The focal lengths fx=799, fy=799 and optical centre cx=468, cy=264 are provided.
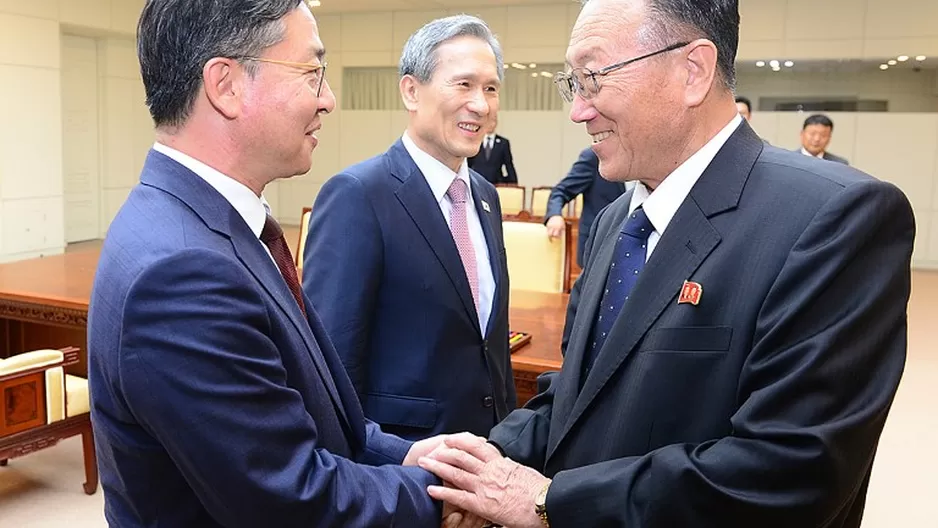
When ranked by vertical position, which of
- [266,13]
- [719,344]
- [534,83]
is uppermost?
[534,83]

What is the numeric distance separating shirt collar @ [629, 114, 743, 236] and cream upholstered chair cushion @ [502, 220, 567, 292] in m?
2.68

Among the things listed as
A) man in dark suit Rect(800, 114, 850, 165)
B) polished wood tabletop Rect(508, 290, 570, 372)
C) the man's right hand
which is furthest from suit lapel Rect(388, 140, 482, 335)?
man in dark suit Rect(800, 114, 850, 165)

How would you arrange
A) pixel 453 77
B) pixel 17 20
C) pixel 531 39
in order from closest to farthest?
pixel 453 77
pixel 17 20
pixel 531 39

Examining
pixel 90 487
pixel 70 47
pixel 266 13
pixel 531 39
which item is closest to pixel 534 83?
pixel 531 39

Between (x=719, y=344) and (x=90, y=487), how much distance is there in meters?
3.32

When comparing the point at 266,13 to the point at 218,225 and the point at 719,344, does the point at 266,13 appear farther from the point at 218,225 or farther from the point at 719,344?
the point at 719,344

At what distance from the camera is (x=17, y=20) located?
9.03m

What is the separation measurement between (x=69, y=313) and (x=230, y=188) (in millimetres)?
2699

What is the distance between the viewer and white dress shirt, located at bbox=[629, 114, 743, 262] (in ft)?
4.64

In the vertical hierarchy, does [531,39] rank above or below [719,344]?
above

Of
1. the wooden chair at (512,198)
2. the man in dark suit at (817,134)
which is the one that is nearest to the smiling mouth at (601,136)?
the man in dark suit at (817,134)

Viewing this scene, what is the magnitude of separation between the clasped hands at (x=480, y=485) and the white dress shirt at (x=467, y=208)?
0.73 m

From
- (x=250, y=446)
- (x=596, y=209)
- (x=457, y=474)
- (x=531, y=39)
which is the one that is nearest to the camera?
(x=250, y=446)

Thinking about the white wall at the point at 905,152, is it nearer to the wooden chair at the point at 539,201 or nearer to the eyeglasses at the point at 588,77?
the wooden chair at the point at 539,201
